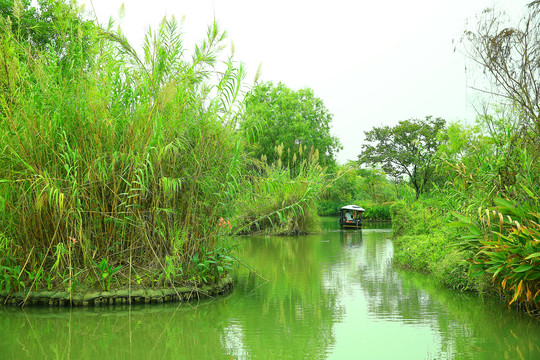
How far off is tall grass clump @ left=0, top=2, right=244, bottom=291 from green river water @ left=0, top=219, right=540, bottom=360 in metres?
0.64

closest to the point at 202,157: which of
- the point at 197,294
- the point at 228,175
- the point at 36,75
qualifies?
the point at 228,175

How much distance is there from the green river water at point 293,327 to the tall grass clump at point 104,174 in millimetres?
635

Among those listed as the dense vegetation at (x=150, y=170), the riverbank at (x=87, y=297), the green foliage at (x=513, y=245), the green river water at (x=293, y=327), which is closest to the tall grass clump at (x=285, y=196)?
the dense vegetation at (x=150, y=170)

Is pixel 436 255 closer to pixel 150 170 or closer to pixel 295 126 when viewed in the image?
pixel 150 170

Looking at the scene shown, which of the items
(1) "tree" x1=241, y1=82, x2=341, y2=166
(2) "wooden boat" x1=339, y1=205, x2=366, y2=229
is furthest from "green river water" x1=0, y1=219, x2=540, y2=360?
(1) "tree" x1=241, y1=82, x2=341, y2=166

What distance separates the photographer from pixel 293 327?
18.5ft

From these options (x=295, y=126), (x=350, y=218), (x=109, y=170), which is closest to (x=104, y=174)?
(x=109, y=170)

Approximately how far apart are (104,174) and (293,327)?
2.97 meters

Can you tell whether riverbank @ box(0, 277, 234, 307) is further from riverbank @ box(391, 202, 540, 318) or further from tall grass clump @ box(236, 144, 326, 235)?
riverbank @ box(391, 202, 540, 318)

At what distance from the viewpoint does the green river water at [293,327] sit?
187 inches

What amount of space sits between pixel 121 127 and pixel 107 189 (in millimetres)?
852

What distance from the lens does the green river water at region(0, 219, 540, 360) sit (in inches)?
187

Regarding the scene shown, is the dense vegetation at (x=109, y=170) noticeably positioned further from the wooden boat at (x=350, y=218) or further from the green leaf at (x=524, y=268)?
the wooden boat at (x=350, y=218)

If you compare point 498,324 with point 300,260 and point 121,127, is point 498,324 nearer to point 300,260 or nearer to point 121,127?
point 121,127
